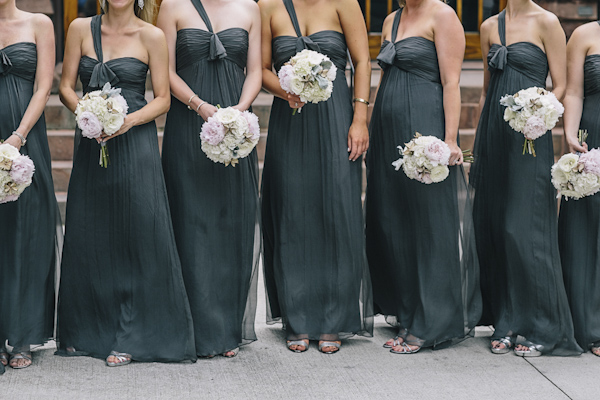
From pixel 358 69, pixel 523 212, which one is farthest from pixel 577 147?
pixel 358 69

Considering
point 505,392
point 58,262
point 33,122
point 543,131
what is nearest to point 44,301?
point 58,262

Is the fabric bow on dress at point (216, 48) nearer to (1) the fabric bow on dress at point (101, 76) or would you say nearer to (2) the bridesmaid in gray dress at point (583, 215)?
(1) the fabric bow on dress at point (101, 76)

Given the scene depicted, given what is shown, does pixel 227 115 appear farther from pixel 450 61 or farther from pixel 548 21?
pixel 548 21

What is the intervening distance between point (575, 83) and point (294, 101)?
1.68m

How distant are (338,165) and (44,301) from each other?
6.19ft

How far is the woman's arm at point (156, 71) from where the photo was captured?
485 centimetres

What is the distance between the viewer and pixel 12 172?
Answer: 14.5 feet

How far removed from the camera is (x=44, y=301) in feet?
16.5

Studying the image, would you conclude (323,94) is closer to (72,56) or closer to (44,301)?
(72,56)

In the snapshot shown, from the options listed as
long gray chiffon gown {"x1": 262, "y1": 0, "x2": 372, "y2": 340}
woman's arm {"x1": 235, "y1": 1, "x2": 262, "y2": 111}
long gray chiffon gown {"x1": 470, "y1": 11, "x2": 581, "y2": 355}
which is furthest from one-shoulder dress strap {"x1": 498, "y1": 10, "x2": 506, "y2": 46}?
woman's arm {"x1": 235, "y1": 1, "x2": 262, "y2": 111}

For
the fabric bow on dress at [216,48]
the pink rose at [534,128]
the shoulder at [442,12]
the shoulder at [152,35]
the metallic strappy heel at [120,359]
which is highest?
the shoulder at [442,12]

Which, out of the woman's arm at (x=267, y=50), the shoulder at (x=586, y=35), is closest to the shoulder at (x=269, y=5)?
the woman's arm at (x=267, y=50)

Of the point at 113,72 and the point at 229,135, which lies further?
the point at 113,72

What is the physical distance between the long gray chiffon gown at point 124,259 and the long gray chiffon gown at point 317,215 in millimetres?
707
